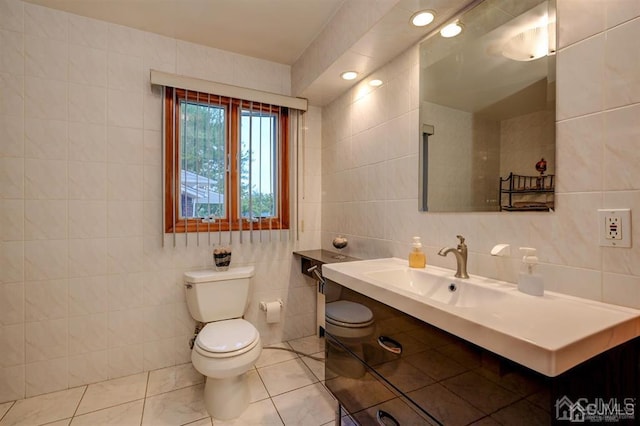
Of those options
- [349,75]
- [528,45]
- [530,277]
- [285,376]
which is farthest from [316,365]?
[528,45]

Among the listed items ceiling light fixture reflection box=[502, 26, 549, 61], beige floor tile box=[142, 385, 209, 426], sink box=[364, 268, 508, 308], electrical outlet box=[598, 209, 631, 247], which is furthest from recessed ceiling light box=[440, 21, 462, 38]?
beige floor tile box=[142, 385, 209, 426]

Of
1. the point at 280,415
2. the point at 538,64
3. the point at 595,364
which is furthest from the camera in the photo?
the point at 280,415

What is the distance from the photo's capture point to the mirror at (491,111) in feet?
3.44

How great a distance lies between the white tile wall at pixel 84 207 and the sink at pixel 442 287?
1.39m

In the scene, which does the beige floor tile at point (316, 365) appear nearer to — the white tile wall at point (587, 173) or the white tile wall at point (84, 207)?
the white tile wall at point (84, 207)

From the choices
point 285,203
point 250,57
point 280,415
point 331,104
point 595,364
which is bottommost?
point 280,415

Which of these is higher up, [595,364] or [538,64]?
[538,64]

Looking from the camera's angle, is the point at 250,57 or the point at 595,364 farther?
the point at 250,57

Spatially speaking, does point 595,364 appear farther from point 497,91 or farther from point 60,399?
point 60,399

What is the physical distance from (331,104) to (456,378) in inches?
84.7

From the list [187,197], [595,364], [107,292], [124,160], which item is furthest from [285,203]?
[595,364]

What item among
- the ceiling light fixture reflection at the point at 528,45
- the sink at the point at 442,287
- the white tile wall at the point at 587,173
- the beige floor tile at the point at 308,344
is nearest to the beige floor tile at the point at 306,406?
the beige floor tile at the point at 308,344

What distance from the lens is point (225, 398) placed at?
157 cm

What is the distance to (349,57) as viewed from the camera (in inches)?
68.2
